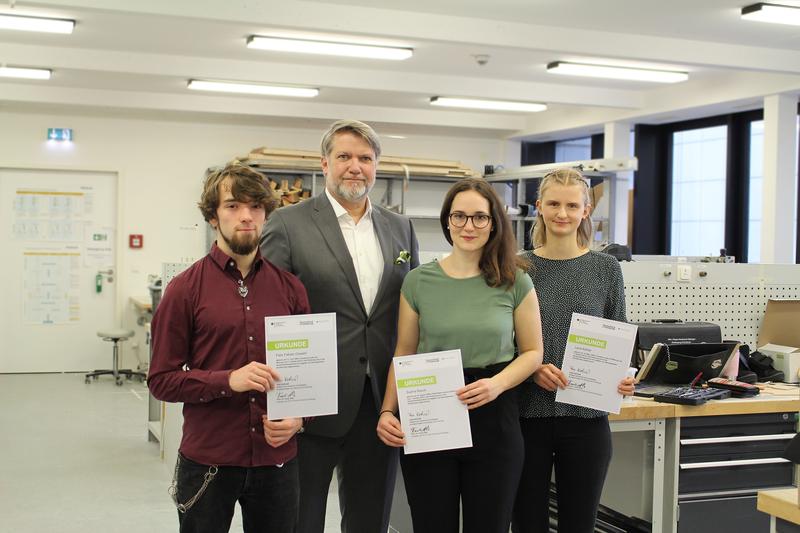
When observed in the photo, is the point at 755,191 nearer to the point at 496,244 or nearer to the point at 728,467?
the point at 728,467

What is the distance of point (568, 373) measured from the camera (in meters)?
2.48

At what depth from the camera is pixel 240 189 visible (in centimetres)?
204

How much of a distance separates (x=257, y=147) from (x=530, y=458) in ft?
26.6

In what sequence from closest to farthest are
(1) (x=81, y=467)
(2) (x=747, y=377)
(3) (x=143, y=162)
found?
(2) (x=747, y=377), (1) (x=81, y=467), (3) (x=143, y=162)

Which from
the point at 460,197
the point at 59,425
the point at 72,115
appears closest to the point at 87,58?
the point at 72,115

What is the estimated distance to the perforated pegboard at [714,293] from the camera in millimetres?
3924

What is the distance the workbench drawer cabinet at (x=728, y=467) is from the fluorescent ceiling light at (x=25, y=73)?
686 cm

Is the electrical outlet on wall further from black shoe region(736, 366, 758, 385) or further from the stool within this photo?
the stool

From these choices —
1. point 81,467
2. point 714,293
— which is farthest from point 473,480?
point 81,467

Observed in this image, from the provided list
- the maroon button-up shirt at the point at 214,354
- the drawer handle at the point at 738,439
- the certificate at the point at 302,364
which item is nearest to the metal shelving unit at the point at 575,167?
the drawer handle at the point at 738,439

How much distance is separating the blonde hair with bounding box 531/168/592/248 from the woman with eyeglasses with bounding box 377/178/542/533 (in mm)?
302

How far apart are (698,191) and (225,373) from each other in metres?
8.07

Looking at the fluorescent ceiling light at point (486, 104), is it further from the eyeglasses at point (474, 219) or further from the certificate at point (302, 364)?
the certificate at point (302, 364)
